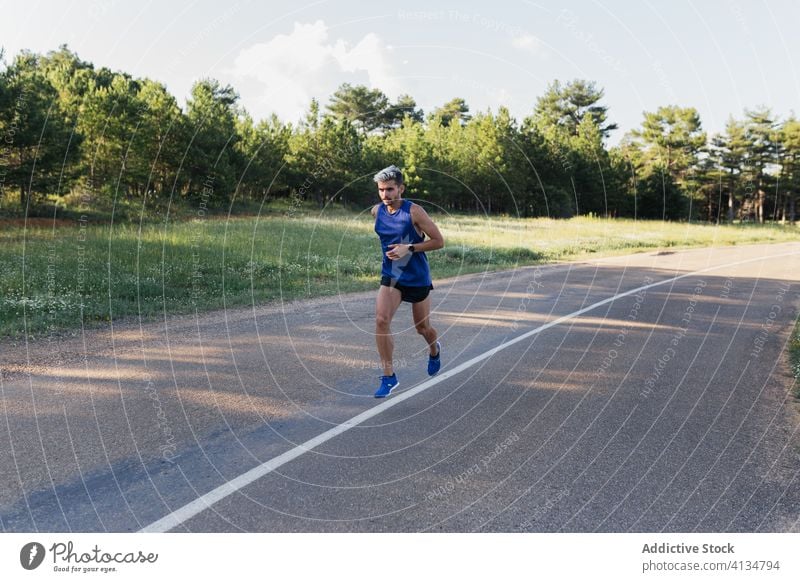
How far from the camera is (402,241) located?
5988mm

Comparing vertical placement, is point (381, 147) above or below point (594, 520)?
above

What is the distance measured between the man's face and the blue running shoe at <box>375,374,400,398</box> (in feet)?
5.73

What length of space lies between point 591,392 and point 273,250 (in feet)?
48.2

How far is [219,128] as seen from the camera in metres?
37.3

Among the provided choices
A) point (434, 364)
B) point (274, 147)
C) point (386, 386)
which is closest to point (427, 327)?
point (434, 364)

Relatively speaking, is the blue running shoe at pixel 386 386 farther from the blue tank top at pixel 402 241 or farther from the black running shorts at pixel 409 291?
the blue tank top at pixel 402 241

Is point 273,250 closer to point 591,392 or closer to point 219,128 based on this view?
point 591,392

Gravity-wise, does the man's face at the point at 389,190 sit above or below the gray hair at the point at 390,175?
below

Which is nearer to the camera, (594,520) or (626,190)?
(594,520)

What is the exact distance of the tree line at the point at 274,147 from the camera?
27719 mm

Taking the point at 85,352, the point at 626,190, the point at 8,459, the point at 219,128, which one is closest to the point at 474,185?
the point at 219,128

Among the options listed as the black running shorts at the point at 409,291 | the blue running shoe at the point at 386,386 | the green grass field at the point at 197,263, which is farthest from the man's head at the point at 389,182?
the green grass field at the point at 197,263

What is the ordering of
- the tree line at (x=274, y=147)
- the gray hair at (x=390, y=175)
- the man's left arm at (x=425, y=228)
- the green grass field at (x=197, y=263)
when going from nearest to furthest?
the gray hair at (x=390, y=175), the man's left arm at (x=425, y=228), the green grass field at (x=197, y=263), the tree line at (x=274, y=147)

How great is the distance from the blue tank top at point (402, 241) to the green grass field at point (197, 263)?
5.71 metres
